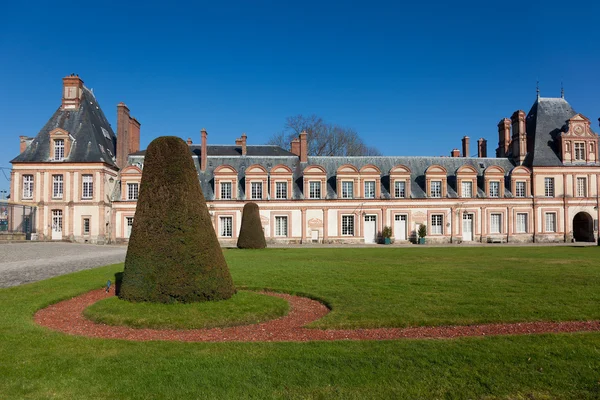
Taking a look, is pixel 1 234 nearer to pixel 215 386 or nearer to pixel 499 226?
pixel 215 386

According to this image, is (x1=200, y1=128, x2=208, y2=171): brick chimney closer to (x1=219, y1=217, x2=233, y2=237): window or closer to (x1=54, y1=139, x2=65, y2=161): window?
(x1=219, y1=217, x2=233, y2=237): window

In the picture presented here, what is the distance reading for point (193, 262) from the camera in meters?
8.97

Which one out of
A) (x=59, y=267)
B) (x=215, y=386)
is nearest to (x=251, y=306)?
(x=215, y=386)

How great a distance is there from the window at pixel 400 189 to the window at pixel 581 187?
47.5ft

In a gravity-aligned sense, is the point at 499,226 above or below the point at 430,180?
below

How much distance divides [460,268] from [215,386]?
12.4 metres

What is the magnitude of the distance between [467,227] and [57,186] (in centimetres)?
3214

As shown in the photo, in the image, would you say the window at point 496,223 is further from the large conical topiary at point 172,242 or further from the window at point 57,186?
the window at point 57,186

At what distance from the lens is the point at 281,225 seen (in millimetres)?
35062

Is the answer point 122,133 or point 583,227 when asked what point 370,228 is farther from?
point 122,133

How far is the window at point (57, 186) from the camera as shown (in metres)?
34.3

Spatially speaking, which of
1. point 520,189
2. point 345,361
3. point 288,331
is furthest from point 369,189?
point 345,361

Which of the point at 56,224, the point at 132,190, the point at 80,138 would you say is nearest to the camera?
the point at 56,224

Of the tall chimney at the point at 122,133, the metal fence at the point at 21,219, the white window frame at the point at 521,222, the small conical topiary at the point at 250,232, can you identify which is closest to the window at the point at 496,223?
the white window frame at the point at 521,222
